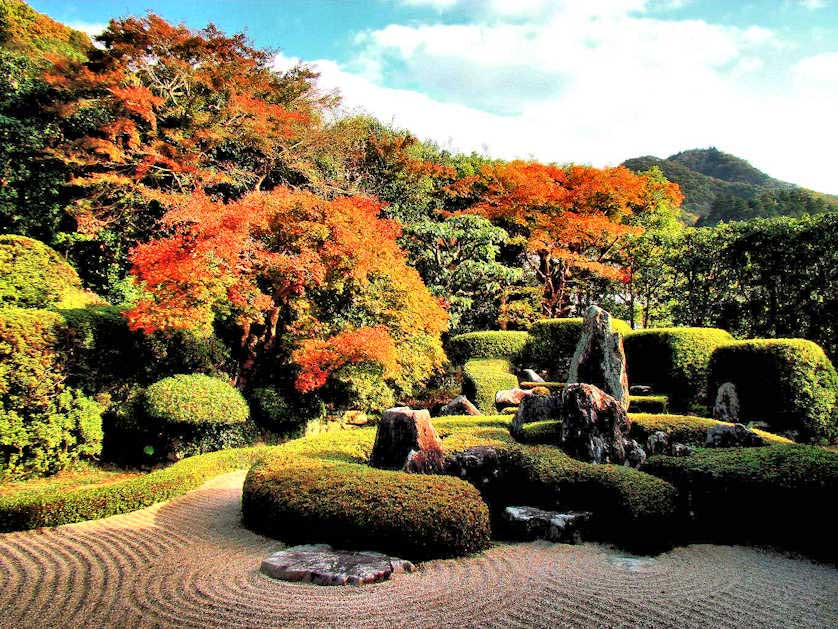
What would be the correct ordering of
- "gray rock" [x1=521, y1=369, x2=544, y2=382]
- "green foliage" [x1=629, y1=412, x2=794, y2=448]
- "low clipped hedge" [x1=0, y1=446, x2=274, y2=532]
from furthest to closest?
"gray rock" [x1=521, y1=369, x2=544, y2=382]
"green foliage" [x1=629, y1=412, x2=794, y2=448]
"low clipped hedge" [x1=0, y1=446, x2=274, y2=532]

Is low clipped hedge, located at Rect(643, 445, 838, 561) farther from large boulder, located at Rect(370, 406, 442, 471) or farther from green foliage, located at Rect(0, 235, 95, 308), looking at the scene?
green foliage, located at Rect(0, 235, 95, 308)

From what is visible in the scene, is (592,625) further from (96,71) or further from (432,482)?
(96,71)

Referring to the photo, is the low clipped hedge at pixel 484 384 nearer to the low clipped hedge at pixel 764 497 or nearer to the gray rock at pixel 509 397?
the gray rock at pixel 509 397

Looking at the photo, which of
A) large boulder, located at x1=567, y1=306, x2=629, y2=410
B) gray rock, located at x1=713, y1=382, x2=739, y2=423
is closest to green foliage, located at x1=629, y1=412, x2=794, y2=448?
large boulder, located at x1=567, y1=306, x2=629, y2=410

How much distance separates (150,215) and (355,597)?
14597mm

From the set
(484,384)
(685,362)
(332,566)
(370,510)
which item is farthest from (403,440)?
(685,362)

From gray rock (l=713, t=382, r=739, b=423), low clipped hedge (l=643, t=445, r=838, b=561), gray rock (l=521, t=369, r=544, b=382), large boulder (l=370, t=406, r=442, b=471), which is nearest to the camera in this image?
low clipped hedge (l=643, t=445, r=838, b=561)

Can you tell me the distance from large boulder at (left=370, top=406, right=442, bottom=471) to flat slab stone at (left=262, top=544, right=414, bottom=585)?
213cm

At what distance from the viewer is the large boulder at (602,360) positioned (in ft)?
31.2

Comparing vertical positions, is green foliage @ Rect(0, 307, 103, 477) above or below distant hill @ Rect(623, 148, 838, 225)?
below

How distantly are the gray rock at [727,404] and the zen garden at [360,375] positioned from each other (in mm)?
58

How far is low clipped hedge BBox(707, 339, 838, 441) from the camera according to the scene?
9.64m

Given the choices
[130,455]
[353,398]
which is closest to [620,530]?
[353,398]

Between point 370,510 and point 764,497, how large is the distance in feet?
13.6
